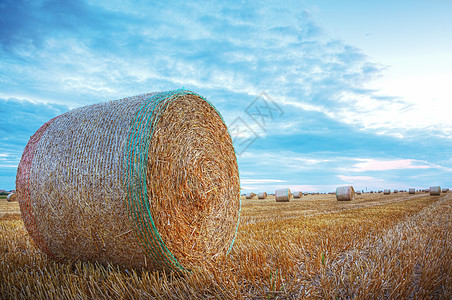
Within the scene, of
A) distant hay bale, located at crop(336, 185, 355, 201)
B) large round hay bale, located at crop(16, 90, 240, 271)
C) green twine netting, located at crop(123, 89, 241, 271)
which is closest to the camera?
green twine netting, located at crop(123, 89, 241, 271)

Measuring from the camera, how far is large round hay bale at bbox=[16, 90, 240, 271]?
3340 mm

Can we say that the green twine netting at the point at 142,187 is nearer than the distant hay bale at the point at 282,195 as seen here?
Yes

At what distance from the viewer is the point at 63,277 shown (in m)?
3.32

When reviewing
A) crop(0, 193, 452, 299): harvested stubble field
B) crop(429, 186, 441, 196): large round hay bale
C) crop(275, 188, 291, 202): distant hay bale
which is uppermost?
crop(429, 186, 441, 196): large round hay bale

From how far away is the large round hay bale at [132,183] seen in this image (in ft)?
11.0

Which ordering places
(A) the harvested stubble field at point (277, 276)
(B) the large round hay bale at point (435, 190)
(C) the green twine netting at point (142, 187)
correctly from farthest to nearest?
(B) the large round hay bale at point (435, 190), (C) the green twine netting at point (142, 187), (A) the harvested stubble field at point (277, 276)

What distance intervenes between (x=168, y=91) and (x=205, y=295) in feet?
8.11

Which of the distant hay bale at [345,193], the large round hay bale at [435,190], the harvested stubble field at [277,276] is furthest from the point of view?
the large round hay bale at [435,190]

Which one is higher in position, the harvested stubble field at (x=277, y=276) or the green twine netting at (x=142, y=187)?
the green twine netting at (x=142, y=187)

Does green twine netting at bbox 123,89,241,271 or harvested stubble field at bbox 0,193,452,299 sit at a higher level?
green twine netting at bbox 123,89,241,271

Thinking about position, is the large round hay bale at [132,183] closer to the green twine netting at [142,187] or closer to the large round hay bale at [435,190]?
Answer: the green twine netting at [142,187]

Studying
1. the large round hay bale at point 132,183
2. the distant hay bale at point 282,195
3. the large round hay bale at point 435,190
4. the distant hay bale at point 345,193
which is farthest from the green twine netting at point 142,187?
the large round hay bale at point 435,190

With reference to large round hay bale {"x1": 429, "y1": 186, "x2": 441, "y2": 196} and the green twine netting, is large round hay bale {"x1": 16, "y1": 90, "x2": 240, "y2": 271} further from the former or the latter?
large round hay bale {"x1": 429, "y1": 186, "x2": 441, "y2": 196}

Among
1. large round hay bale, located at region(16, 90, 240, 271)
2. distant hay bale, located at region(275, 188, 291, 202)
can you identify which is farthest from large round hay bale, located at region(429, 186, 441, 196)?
large round hay bale, located at region(16, 90, 240, 271)
